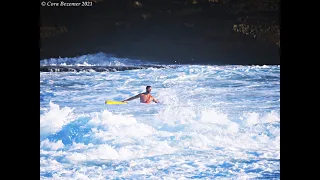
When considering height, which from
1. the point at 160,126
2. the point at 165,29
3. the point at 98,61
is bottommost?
the point at 160,126

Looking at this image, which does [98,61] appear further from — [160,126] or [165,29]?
[160,126]

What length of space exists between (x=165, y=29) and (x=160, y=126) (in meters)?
0.69

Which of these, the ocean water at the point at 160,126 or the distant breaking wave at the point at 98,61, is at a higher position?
the distant breaking wave at the point at 98,61

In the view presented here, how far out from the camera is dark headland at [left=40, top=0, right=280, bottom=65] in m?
3.29

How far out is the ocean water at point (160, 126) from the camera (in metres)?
3.19

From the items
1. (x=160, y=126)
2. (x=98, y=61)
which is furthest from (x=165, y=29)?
(x=160, y=126)

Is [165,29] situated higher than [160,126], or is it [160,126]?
[165,29]

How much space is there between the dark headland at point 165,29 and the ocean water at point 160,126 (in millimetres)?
116

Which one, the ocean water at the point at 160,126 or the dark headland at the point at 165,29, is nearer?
the ocean water at the point at 160,126

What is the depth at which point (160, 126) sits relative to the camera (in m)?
3.23
